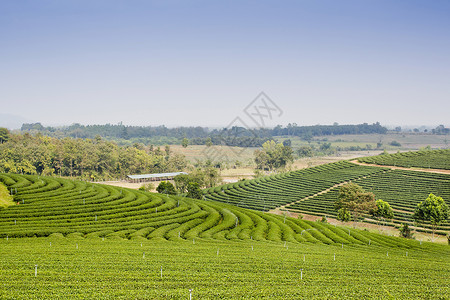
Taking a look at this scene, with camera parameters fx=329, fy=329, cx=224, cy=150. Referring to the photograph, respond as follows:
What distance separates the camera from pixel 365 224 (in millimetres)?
59500

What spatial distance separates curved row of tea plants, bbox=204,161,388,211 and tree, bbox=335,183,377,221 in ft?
53.7

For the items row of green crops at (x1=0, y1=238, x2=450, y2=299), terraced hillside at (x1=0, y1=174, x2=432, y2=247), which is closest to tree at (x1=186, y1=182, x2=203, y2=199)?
terraced hillside at (x1=0, y1=174, x2=432, y2=247)

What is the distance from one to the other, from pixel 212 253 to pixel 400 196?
5799 centimetres

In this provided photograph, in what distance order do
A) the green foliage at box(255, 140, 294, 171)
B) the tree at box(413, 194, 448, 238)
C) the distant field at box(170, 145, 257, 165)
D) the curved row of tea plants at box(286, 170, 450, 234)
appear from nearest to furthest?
the tree at box(413, 194, 448, 238)
the curved row of tea plants at box(286, 170, 450, 234)
the green foliage at box(255, 140, 294, 171)
the distant field at box(170, 145, 257, 165)

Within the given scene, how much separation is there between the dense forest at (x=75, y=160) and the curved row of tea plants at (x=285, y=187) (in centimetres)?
5208

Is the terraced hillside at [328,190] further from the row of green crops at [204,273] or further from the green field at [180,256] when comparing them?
the row of green crops at [204,273]

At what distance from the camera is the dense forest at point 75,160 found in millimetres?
111287

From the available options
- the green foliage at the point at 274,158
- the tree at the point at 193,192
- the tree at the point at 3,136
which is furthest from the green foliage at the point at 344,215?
the tree at the point at 3,136

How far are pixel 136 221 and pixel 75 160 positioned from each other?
310 ft

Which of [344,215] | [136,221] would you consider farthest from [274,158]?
[136,221]

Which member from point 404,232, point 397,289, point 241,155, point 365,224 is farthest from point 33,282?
point 241,155

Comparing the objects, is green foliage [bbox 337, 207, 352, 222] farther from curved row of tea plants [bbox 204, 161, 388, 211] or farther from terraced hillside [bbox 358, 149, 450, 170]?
terraced hillside [bbox 358, 149, 450, 170]

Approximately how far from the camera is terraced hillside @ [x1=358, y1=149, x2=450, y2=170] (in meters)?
90.5

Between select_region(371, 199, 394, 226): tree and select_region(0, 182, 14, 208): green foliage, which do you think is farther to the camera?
select_region(371, 199, 394, 226): tree
